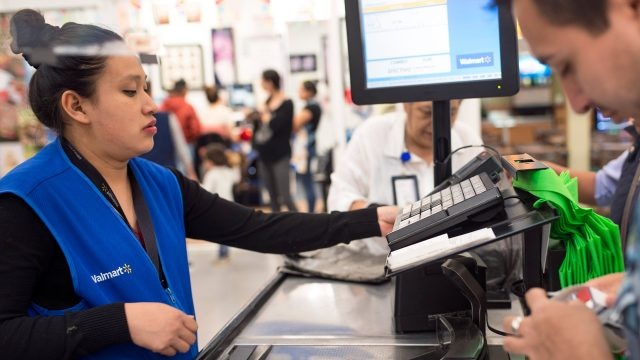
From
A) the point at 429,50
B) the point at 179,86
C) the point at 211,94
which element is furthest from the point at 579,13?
the point at 211,94

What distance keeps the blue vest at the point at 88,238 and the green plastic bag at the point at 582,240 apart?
78 cm

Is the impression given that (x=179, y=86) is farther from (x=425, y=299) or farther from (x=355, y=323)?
(x=425, y=299)

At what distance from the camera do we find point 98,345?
3.48 ft

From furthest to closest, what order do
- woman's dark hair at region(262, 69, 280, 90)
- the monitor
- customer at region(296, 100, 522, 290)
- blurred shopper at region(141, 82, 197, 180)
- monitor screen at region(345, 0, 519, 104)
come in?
the monitor
woman's dark hair at region(262, 69, 280, 90)
blurred shopper at region(141, 82, 197, 180)
customer at region(296, 100, 522, 290)
monitor screen at region(345, 0, 519, 104)

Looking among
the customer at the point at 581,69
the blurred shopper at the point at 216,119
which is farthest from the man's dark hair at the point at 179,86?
the customer at the point at 581,69

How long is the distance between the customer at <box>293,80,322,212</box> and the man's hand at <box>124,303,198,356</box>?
5545mm

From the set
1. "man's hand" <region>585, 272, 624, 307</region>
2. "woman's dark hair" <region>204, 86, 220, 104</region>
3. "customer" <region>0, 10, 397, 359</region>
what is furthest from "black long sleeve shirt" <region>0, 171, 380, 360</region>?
"woman's dark hair" <region>204, 86, 220, 104</region>

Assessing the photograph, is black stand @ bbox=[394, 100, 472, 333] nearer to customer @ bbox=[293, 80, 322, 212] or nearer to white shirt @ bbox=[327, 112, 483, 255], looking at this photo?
white shirt @ bbox=[327, 112, 483, 255]

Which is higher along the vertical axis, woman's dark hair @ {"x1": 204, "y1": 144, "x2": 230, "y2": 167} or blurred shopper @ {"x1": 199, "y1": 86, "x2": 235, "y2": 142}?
blurred shopper @ {"x1": 199, "y1": 86, "x2": 235, "y2": 142}

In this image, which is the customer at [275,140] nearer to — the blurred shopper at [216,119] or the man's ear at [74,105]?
the blurred shopper at [216,119]

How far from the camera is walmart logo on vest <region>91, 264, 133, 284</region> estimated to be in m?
1.14

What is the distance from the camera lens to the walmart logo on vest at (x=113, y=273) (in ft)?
3.75

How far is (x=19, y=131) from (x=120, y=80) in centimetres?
382

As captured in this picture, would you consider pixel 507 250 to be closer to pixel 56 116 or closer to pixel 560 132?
pixel 56 116
